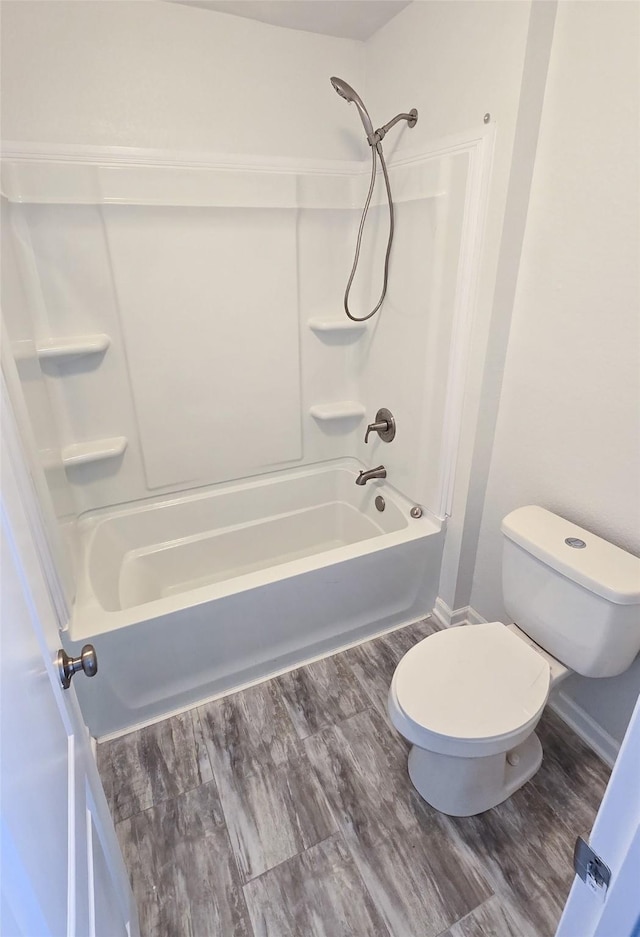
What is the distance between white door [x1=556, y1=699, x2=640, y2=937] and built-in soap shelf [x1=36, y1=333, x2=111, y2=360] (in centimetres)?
195

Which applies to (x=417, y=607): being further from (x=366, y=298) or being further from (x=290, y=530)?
(x=366, y=298)

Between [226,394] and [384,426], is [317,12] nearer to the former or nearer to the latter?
[226,394]

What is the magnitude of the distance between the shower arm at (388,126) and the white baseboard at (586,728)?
207 cm

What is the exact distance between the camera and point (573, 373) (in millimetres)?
1442

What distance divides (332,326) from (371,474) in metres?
0.71

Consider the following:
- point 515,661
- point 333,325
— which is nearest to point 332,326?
point 333,325

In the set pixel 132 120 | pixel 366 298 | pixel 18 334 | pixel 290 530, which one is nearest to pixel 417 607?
pixel 290 530

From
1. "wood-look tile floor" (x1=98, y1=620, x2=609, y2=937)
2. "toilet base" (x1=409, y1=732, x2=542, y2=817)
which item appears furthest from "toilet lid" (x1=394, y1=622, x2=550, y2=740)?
"wood-look tile floor" (x1=98, y1=620, x2=609, y2=937)

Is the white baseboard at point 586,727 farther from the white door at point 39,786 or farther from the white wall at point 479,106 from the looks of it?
the white door at point 39,786

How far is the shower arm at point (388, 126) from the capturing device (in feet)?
5.57

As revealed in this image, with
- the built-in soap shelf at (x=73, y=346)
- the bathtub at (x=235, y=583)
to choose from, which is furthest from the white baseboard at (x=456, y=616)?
the built-in soap shelf at (x=73, y=346)

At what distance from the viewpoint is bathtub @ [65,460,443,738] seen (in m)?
1.60

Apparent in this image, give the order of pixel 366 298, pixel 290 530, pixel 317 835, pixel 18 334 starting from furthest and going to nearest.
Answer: pixel 290 530
pixel 366 298
pixel 18 334
pixel 317 835

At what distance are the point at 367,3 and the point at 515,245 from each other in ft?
3.27
